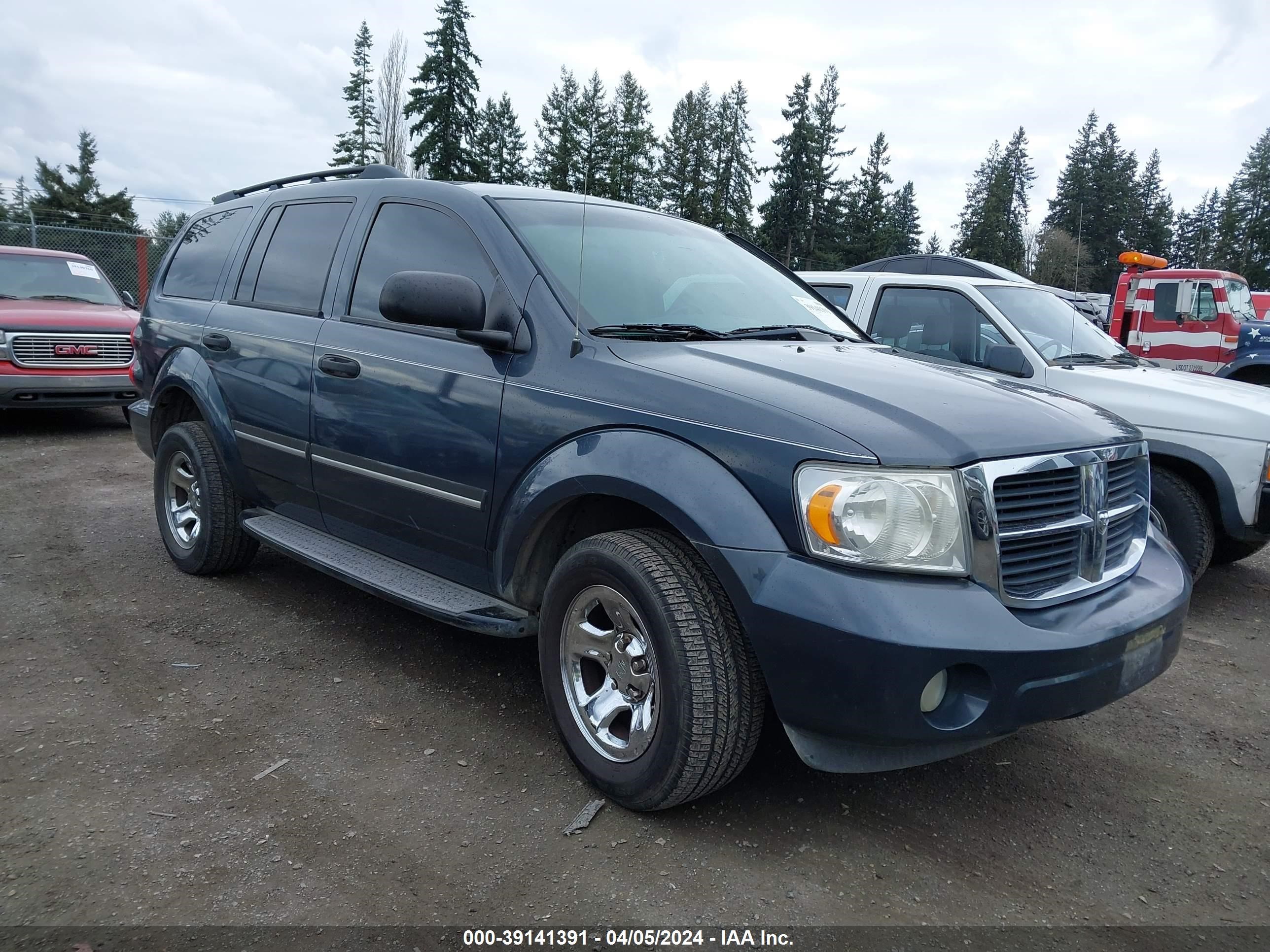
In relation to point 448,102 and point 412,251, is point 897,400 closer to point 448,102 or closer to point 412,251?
point 412,251

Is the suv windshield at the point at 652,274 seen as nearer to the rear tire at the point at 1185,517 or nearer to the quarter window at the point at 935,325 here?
the quarter window at the point at 935,325

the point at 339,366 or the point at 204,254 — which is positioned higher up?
the point at 204,254

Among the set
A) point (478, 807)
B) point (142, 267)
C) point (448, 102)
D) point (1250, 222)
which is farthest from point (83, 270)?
point (1250, 222)

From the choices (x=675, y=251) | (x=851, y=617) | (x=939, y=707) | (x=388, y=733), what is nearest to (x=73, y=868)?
(x=388, y=733)

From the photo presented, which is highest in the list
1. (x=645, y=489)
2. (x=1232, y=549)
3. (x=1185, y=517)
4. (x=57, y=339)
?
(x=645, y=489)

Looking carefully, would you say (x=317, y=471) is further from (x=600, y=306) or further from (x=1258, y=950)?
(x=1258, y=950)

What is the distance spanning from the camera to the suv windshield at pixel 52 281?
933 centimetres

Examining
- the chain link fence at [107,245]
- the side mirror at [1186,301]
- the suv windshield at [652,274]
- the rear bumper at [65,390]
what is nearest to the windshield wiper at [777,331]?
the suv windshield at [652,274]

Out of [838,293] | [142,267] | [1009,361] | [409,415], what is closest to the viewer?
[409,415]

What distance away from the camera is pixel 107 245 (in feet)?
53.5

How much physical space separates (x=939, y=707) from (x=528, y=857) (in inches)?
45.4

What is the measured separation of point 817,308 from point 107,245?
1647 cm

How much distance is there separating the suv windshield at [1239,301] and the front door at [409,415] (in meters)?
13.4

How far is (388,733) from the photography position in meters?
3.12
